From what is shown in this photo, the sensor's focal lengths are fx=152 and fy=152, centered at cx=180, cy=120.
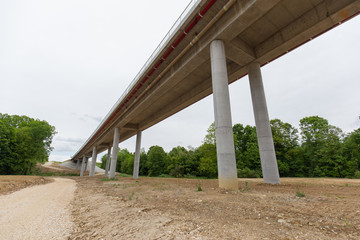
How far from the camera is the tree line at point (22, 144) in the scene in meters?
32.1

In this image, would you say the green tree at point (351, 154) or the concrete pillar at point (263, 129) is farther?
the green tree at point (351, 154)

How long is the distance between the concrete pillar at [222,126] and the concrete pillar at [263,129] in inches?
165

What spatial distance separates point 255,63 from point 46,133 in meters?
49.9

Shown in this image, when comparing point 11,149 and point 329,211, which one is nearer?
point 329,211

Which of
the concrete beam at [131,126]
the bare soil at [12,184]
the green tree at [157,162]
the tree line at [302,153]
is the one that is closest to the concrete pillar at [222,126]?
the bare soil at [12,184]

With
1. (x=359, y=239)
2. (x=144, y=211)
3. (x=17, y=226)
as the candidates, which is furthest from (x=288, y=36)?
(x=17, y=226)

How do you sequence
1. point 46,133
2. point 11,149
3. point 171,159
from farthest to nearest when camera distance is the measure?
point 171,159 < point 46,133 < point 11,149

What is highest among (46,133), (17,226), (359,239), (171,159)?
(46,133)

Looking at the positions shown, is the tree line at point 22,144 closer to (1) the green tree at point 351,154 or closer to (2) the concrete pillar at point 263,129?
(2) the concrete pillar at point 263,129

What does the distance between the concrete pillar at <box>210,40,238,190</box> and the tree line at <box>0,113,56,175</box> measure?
43.9 m

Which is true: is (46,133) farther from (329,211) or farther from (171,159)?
(329,211)

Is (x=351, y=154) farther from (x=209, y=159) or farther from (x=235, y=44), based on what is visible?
(x=235, y=44)

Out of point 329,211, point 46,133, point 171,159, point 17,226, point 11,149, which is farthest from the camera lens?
point 171,159

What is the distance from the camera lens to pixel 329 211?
423cm
